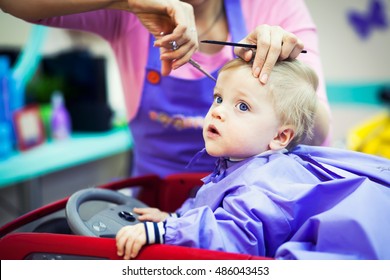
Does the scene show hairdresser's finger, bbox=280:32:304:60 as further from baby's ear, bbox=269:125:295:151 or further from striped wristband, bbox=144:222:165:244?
striped wristband, bbox=144:222:165:244

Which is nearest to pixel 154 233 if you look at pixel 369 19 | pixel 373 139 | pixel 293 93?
pixel 293 93

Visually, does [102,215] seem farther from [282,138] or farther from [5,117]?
→ [5,117]

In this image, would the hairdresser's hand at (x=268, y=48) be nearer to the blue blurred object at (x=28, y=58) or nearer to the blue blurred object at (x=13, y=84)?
the blue blurred object at (x=13, y=84)

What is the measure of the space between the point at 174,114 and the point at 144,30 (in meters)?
0.19

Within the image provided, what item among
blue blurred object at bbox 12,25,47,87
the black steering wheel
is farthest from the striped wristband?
blue blurred object at bbox 12,25,47,87

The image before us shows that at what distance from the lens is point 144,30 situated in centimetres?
98

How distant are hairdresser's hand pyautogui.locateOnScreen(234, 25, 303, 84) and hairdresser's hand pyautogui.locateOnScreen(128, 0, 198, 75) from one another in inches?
4.1

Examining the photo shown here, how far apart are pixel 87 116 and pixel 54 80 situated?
0.27 m

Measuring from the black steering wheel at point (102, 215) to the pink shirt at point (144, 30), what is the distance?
218 mm

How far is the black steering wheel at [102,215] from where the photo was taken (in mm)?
821

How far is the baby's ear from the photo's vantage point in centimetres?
82

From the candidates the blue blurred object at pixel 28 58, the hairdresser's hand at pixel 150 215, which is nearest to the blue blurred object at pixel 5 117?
the blue blurred object at pixel 28 58
